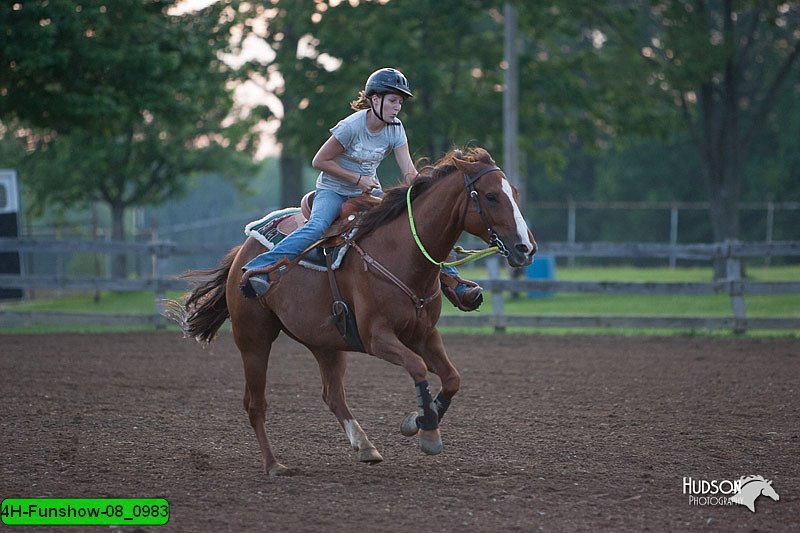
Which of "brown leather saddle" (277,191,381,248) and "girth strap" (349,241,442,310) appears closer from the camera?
"girth strap" (349,241,442,310)

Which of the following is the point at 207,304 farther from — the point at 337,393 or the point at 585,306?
the point at 585,306

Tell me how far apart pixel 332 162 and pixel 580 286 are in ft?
28.5

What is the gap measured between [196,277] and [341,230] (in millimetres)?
1734

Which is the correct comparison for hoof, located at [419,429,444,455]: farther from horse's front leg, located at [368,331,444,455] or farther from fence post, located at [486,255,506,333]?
fence post, located at [486,255,506,333]

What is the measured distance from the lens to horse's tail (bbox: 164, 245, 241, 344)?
767cm

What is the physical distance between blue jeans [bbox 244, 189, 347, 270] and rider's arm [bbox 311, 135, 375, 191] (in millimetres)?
200

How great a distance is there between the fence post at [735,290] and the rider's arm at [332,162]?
29.8 feet

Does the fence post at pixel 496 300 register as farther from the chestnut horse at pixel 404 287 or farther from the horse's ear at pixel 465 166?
the horse's ear at pixel 465 166

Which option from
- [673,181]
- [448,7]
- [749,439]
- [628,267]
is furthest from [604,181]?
[749,439]

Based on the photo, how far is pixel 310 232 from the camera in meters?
6.72

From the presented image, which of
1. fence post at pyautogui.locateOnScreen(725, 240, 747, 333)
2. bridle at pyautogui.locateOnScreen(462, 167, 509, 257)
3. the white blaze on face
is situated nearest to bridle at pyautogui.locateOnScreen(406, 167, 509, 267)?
bridle at pyautogui.locateOnScreen(462, 167, 509, 257)

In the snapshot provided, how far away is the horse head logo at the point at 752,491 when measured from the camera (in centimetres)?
547

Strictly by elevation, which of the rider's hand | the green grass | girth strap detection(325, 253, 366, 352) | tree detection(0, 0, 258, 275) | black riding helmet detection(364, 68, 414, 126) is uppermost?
tree detection(0, 0, 258, 275)

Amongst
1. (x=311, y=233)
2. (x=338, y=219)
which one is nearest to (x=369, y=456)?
(x=311, y=233)
